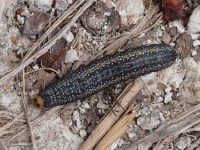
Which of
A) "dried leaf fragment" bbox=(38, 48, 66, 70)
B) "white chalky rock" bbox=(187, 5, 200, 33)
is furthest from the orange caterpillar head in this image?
"white chalky rock" bbox=(187, 5, 200, 33)

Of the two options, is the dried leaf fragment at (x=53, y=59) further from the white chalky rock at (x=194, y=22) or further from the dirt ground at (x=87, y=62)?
the white chalky rock at (x=194, y=22)

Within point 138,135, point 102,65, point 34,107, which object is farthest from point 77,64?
point 138,135

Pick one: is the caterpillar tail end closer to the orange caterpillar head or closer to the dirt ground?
the orange caterpillar head

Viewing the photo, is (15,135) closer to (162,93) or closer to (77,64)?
(77,64)

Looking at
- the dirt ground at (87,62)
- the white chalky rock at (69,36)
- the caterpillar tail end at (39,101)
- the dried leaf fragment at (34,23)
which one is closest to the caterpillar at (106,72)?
the caterpillar tail end at (39,101)

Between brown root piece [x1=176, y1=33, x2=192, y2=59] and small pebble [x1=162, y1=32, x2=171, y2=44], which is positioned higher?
small pebble [x1=162, y1=32, x2=171, y2=44]

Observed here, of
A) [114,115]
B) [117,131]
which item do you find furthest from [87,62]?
[117,131]

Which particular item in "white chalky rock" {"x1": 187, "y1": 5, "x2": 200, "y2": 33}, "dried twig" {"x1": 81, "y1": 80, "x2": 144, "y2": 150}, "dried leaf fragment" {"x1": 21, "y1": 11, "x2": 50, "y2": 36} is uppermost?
"dried leaf fragment" {"x1": 21, "y1": 11, "x2": 50, "y2": 36}

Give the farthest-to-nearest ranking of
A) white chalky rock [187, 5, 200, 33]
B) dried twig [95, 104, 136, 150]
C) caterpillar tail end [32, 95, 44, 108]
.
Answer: white chalky rock [187, 5, 200, 33]
dried twig [95, 104, 136, 150]
caterpillar tail end [32, 95, 44, 108]
